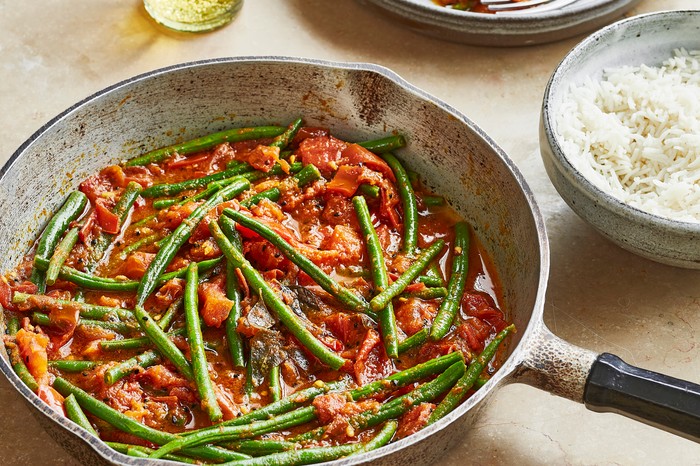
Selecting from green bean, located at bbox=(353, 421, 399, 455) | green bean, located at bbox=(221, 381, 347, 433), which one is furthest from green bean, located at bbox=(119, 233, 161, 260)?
green bean, located at bbox=(353, 421, 399, 455)

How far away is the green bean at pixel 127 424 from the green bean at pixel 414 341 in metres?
0.79

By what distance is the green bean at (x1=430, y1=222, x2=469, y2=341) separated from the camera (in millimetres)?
3422

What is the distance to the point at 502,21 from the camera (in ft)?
16.4

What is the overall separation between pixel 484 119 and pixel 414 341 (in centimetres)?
197

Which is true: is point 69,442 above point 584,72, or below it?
below

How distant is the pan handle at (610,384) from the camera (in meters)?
2.77

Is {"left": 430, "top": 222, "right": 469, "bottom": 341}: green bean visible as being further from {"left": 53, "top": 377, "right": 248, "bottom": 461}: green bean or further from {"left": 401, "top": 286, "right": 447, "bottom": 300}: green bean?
{"left": 53, "top": 377, "right": 248, "bottom": 461}: green bean

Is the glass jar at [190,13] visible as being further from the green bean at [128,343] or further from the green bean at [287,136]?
the green bean at [128,343]

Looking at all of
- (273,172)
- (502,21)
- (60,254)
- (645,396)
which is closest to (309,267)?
(273,172)

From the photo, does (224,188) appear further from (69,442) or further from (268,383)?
(69,442)

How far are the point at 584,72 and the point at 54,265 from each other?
2.85 metres

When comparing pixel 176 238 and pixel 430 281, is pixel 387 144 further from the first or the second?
pixel 176 238

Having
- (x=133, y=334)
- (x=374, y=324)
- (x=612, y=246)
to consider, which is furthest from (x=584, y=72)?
(x=133, y=334)

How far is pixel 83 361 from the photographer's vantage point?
3.30 metres
